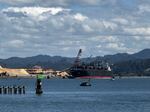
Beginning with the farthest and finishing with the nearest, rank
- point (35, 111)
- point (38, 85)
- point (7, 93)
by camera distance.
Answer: point (7, 93) → point (38, 85) → point (35, 111)

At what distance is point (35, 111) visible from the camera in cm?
11788

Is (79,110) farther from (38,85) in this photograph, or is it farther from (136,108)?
(38,85)

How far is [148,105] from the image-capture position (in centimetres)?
13400

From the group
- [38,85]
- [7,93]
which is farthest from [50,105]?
[7,93]

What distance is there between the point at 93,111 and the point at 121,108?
8387mm

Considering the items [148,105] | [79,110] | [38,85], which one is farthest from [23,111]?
[38,85]

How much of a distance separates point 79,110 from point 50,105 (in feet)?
42.8

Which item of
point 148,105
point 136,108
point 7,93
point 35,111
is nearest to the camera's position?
point 35,111

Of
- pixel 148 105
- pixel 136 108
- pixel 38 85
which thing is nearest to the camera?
pixel 136 108

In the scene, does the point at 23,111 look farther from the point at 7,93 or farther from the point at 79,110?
the point at 7,93

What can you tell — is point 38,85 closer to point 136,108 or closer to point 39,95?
point 39,95

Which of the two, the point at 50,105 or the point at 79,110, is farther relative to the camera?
the point at 50,105

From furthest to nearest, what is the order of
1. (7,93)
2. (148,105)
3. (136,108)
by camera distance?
(7,93)
(148,105)
(136,108)

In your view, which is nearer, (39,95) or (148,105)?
(148,105)
